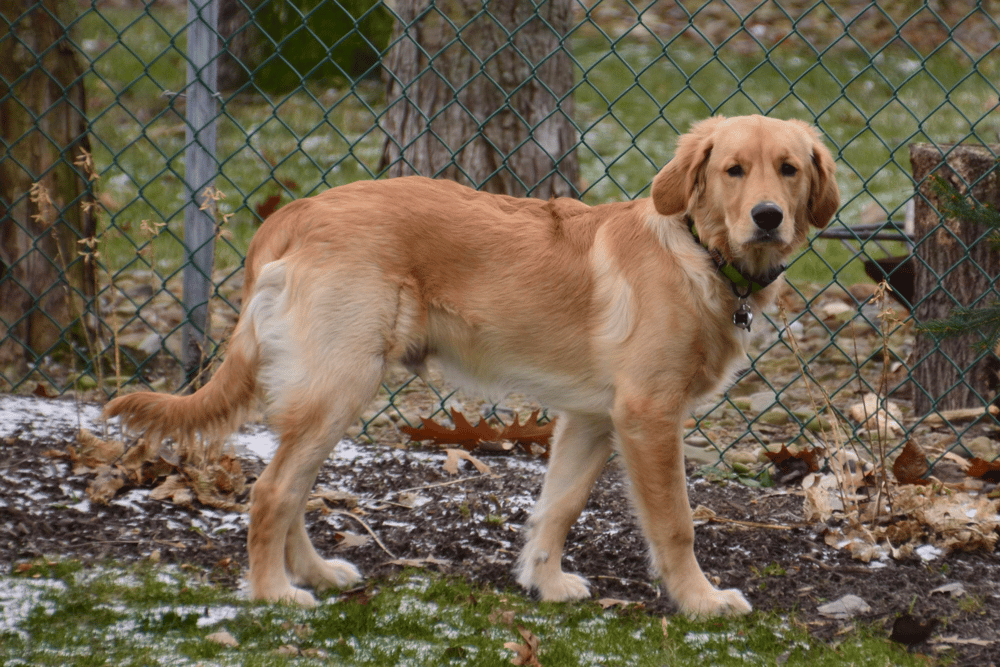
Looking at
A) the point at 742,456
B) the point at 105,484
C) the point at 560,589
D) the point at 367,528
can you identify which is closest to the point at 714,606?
the point at 560,589

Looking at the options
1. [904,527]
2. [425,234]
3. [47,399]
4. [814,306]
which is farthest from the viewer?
[814,306]

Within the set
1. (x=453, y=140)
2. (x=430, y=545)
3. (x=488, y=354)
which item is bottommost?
(x=430, y=545)

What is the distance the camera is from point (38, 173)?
412 centimetres

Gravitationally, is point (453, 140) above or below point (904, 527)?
above

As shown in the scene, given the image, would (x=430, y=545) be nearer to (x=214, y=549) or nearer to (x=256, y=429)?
(x=214, y=549)

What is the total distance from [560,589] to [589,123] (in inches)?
326

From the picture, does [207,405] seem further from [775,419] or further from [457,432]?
[775,419]

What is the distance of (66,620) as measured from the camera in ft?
8.04

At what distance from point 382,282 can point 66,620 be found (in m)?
1.14

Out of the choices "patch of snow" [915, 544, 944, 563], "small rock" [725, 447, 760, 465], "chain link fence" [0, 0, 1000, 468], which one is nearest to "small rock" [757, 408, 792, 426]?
"chain link fence" [0, 0, 1000, 468]

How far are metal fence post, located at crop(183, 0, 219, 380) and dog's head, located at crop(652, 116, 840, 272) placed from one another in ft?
5.81

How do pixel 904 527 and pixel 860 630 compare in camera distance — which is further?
pixel 904 527

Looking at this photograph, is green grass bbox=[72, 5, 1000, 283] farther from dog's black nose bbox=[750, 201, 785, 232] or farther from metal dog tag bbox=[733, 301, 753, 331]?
dog's black nose bbox=[750, 201, 785, 232]

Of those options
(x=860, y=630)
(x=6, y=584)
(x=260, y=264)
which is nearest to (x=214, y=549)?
(x=6, y=584)
